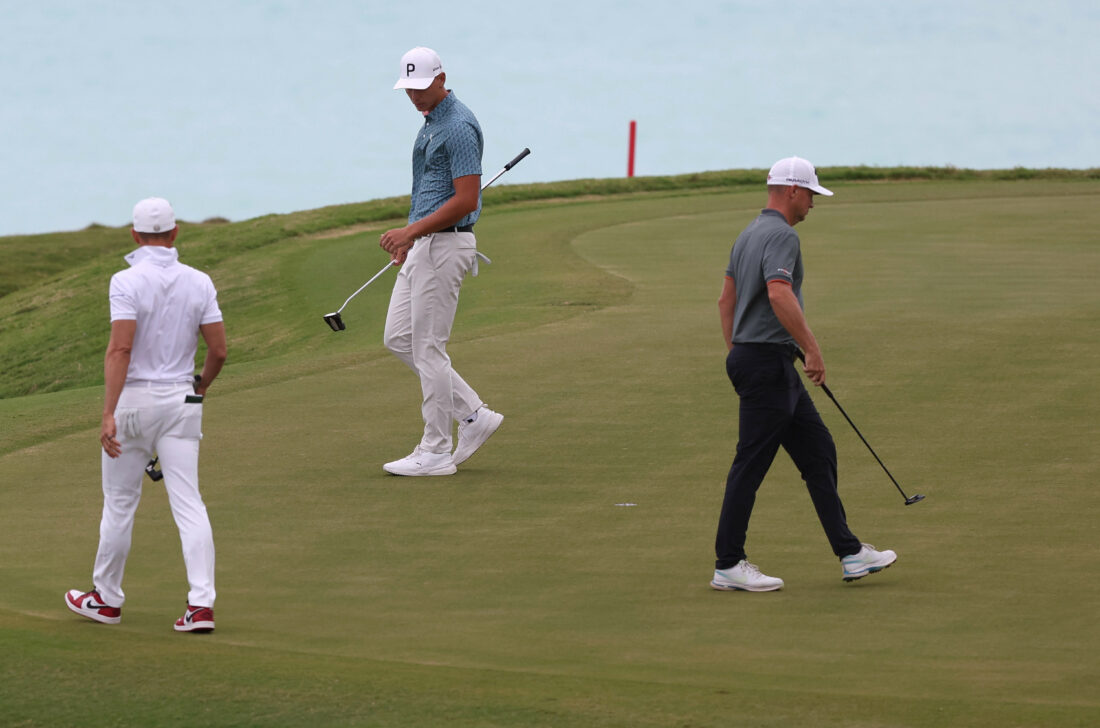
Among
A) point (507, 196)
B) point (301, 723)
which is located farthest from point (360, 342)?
point (507, 196)

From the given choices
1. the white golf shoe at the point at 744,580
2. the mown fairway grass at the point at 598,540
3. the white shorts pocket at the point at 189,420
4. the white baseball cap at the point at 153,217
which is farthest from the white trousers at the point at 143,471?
the white golf shoe at the point at 744,580

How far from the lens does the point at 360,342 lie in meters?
15.1

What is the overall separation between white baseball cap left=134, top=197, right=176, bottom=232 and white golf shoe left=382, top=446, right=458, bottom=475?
10.8ft

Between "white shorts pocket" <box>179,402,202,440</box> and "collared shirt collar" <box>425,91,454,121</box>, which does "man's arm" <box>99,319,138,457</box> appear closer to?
"white shorts pocket" <box>179,402,202,440</box>

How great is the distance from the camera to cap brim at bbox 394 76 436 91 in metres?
8.84

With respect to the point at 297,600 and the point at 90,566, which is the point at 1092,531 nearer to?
the point at 297,600

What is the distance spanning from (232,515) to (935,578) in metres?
3.48

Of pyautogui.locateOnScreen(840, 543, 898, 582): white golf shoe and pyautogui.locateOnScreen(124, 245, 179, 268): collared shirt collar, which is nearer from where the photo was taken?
pyautogui.locateOnScreen(124, 245, 179, 268): collared shirt collar

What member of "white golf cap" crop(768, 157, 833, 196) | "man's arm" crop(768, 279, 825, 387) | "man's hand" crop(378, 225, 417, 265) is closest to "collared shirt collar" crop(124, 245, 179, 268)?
"man's arm" crop(768, 279, 825, 387)

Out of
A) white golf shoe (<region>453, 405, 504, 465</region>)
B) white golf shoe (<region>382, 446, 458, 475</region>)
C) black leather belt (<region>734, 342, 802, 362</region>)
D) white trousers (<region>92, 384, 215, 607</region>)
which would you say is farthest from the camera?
white golf shoe (<region>453, 405, 504, 465</region>)

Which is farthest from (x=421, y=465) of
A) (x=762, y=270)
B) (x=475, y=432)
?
(x=762, y=270)

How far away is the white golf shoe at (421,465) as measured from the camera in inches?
363

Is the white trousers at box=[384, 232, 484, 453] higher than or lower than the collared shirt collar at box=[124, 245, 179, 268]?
lower

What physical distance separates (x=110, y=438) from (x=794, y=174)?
3049 mm
